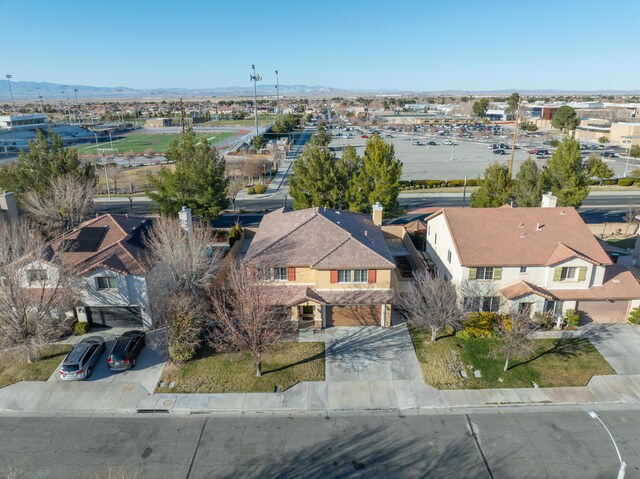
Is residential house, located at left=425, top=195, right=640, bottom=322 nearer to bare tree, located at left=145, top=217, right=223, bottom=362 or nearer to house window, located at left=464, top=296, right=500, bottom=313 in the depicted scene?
house window, located at left=464, top=296, right=500, bottom=313

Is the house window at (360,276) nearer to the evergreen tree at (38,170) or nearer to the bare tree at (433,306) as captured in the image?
the bare tree at (433,306)

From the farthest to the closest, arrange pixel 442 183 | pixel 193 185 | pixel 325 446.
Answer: pixel 442 183 → pixel 193 185 → pixel 325 446

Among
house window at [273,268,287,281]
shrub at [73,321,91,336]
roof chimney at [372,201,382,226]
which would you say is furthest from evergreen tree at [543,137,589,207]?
shrub at [73,321,91,336]

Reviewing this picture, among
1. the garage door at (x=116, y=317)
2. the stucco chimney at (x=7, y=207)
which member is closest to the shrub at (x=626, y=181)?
the garage door at (x=116, y=317)

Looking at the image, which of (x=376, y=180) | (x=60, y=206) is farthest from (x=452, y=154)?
(x=60, y=206)

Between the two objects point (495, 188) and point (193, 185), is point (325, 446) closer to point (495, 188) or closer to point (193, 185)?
point (193, 185)

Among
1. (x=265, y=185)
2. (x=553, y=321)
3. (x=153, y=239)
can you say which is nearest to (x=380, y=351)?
(x=553, y=321)
